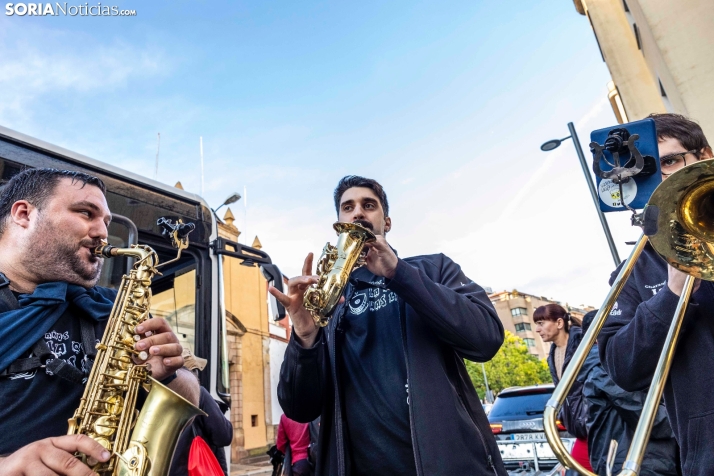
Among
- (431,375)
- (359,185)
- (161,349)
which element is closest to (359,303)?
(431,375)

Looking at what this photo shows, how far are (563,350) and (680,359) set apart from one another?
389 centimetres

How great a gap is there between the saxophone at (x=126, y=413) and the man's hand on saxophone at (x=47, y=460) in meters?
0.25

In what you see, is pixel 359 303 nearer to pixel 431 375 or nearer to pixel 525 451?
pixel 431 375

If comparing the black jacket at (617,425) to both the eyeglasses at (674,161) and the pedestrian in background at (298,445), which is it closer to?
the eyeglasses at (674,161)

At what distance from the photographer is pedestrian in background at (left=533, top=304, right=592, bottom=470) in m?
3.83

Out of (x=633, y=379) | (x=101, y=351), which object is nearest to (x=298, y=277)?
(x=101, y=351)

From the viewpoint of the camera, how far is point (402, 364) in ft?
7.30

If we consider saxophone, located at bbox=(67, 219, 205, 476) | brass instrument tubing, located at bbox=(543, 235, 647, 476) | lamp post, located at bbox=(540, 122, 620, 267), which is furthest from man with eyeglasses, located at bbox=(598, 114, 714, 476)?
lamp post, located at bbox=(540, 122, 620, 267)

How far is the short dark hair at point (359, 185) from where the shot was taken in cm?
288

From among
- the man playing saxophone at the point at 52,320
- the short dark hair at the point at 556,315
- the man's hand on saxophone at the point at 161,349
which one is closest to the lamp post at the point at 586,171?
the short dark hair at the point at 556,315

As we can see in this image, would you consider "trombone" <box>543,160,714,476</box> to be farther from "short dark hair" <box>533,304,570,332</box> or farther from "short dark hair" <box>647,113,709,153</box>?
"short dark hair" <box>533,304,570,332</box>

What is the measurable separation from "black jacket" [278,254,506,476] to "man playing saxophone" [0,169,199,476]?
0.61 metres

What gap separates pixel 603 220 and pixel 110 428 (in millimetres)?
8344

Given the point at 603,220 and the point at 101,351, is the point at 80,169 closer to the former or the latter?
the point at 101,351
